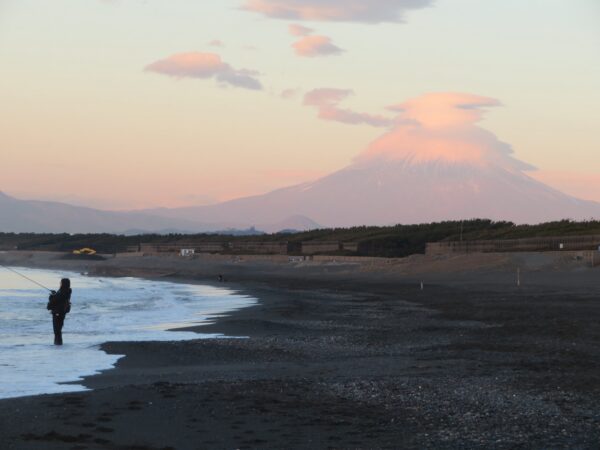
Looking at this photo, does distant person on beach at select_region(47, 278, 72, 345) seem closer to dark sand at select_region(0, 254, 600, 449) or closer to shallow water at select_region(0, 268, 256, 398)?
shallow water at select_region(0, 268, 256, 398)

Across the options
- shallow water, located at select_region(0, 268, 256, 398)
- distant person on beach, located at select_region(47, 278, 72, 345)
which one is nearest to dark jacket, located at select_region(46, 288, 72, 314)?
distant person on beach, located at select_region(47, 278, 72, 345)

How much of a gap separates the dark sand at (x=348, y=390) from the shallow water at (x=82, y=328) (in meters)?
0.76

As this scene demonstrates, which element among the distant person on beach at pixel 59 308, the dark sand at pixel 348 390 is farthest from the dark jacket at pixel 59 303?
the dark sand at pixel 348 390

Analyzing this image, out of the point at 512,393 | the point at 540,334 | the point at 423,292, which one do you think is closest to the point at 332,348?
the point at 540,334

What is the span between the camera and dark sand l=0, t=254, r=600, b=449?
30.9ft

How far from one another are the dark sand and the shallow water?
2.48 ft

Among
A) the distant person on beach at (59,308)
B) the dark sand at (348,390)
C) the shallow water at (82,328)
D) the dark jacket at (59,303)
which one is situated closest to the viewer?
the dark sand at (348,390)

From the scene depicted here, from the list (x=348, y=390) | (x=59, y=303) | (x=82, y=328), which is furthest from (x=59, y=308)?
(x=348, y=390)

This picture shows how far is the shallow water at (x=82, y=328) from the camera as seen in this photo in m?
14.6

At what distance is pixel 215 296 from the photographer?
150ft

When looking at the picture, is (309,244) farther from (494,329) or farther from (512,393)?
(512,393)

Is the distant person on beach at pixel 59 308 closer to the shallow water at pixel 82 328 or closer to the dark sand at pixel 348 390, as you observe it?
the shallow water at pixel 82 328

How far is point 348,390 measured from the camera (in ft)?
41.0

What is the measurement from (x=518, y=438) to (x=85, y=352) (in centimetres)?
1143
